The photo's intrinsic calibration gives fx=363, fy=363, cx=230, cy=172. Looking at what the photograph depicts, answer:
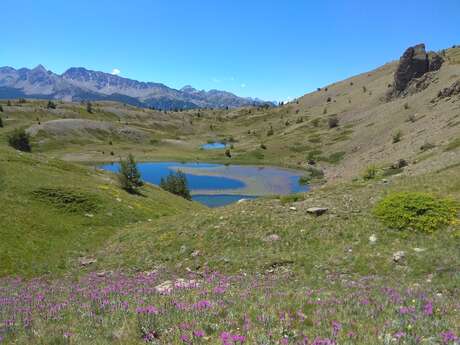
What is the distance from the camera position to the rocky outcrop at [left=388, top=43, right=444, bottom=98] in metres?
172

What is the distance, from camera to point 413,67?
173 meters

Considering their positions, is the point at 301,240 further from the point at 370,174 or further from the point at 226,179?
the point at 226,179

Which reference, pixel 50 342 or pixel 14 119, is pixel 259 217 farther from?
pixel 14 119

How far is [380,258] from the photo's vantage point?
17.1 metres

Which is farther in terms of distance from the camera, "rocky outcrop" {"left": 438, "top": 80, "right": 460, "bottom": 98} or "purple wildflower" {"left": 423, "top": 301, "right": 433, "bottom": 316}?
"rocky outcrop" {"left": 438, "top": 80, "right": 460, "bottom": 98}

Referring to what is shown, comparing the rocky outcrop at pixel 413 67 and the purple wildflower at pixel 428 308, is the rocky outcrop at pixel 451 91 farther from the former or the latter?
the purple wildflower at pixel 428 308

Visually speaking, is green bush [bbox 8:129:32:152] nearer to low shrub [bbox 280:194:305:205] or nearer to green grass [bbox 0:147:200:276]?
green grass [bbox 0:147:200:276]

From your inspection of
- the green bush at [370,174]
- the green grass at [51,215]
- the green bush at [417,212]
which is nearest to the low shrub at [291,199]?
the green bush at [417,212]

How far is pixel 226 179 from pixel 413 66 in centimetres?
11398

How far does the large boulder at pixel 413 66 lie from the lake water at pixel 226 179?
258ft

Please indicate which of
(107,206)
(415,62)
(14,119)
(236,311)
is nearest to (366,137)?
(415,62)

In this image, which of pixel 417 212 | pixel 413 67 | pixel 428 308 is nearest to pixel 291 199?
pixel 417 212

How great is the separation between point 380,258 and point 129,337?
13360 millimetres

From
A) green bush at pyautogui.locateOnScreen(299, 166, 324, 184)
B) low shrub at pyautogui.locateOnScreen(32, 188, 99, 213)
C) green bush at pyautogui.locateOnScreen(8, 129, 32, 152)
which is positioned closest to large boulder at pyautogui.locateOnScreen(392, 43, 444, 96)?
green bush at pyautogui.locateOnScreen(299, 166, 324, 184)
